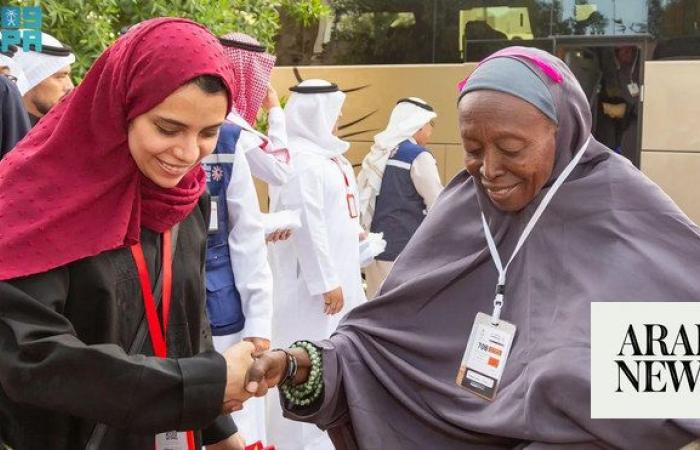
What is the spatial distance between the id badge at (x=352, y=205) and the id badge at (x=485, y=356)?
3805 millimetres

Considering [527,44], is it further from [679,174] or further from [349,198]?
[349,198]

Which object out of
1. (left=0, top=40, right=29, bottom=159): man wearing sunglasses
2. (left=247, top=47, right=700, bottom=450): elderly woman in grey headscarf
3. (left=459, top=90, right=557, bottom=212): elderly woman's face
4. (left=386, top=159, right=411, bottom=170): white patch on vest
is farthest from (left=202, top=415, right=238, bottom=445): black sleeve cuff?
(left=386, top=159, right=411, bottom=170): white patch on vest

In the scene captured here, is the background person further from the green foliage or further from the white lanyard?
the white lanyard

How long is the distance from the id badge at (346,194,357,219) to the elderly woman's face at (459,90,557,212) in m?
3.86

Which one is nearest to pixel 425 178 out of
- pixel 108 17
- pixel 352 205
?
pixel 352 205

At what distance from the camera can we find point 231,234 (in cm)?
477

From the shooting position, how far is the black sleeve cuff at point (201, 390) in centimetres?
262

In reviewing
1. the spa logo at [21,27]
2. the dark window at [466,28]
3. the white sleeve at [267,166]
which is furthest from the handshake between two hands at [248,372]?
the dark window at [466,28]

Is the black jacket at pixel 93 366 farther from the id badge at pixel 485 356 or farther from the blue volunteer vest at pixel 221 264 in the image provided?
the blue volunteer vest at pixel 221 264

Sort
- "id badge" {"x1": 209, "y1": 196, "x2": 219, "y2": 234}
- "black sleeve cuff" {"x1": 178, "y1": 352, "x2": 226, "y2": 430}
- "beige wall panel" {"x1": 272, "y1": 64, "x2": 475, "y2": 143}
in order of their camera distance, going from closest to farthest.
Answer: "black sleeve cuff" {"x1": 178, "y1": 352, "x2": 226, "y2": 430}
"id badge" {"x1": 209, "y1": 196, "x2": 219, "y2": 234}
"beige wall panel" {"x1": 272, "y1": 64, "x2": 475, "y2": 143}

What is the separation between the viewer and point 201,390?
264cm

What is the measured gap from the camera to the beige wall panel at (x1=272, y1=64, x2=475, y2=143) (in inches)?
472

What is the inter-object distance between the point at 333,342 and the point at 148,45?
3.54ft

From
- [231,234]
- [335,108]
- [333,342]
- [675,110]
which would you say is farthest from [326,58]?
[333,342]
